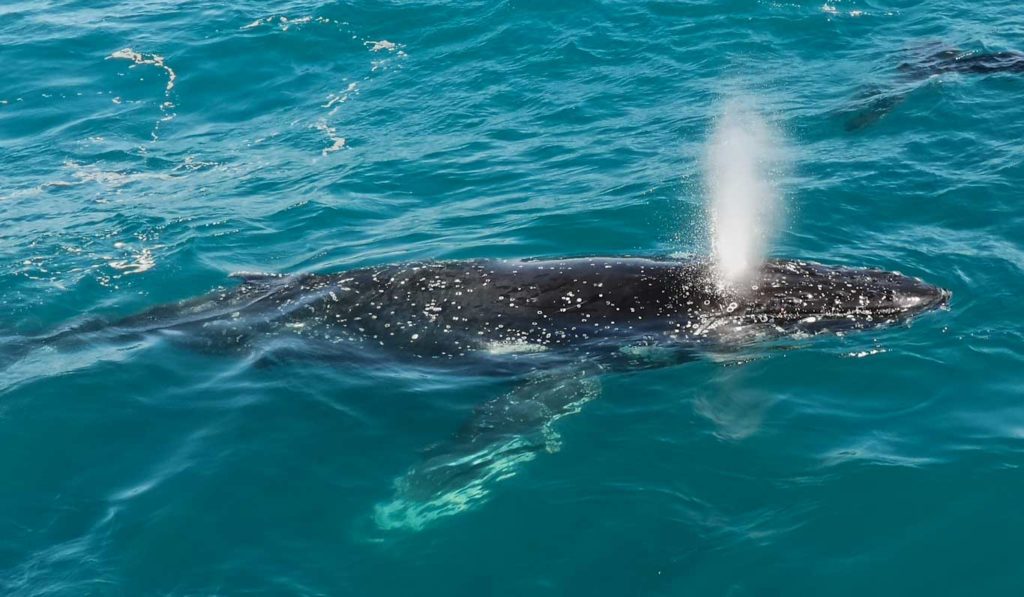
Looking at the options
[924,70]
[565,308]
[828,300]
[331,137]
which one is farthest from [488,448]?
[924,70]

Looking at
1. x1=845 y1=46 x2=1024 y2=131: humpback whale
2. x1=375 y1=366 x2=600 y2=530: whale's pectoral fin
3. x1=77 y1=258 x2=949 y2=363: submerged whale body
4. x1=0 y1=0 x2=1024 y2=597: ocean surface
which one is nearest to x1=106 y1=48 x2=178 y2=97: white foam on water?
x1=0 y1=0 x2=1024 y2=597: ocean surface

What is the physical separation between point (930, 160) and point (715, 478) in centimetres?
1279

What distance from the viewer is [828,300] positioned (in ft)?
48.3

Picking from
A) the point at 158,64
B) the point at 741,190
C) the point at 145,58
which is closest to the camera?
the point at 741,190

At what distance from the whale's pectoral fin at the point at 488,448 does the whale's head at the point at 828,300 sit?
2761 millimetres

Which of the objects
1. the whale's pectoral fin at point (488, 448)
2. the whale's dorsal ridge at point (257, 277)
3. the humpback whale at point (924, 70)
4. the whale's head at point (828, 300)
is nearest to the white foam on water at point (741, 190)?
the whale's head at point (828, 300)

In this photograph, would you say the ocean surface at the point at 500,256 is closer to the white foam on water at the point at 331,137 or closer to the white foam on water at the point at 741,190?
the white foam on water at the point at 331,137

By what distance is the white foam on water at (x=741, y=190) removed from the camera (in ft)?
53.7

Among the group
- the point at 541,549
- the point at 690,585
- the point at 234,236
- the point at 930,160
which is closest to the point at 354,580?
the point at 541,549

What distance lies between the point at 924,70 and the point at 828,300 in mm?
14725

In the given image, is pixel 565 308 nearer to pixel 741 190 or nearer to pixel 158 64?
pixel 741 190

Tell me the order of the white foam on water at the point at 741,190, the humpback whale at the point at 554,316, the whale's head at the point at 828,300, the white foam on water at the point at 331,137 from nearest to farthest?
1. the humpback whale at the point at 554,316
2. the whale's head at the point at 828,300
3. the white foam on water at the point at 741,190
4. the white foam on water at the point at 331,137

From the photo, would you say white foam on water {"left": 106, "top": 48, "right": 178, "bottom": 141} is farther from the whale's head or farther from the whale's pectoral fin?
the whale's head

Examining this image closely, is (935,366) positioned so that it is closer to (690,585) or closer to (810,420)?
(810,420)
